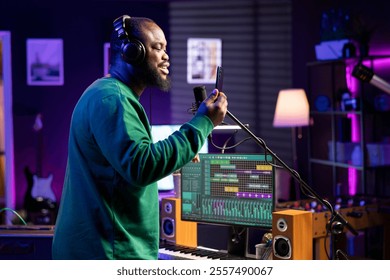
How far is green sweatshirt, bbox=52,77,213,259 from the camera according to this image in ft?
5.49

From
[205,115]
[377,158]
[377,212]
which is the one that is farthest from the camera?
[377,158]

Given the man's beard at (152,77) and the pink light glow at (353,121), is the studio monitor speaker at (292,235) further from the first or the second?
the pink light glow at (353,121)

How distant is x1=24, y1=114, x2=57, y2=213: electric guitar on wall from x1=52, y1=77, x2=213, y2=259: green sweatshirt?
13.8 ft

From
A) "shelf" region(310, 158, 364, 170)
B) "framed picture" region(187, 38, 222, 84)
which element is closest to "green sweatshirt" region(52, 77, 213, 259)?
"shelf" region(310, 158, 364, 170)

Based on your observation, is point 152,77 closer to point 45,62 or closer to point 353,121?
point 353,121

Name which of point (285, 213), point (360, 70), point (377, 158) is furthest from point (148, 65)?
point (377, 158)

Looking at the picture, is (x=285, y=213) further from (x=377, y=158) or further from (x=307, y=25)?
(x=307, y=25)

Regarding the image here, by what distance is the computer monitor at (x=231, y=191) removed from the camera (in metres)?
2.62

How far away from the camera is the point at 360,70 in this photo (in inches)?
178

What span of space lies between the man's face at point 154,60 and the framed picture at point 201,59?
4707mm

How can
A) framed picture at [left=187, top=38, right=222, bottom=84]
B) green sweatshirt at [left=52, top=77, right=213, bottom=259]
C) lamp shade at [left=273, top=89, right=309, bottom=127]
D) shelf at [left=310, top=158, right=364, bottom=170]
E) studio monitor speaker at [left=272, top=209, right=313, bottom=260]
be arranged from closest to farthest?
green sweatshirt at [left=52, top=77, right=213, bottom=259], studio monitor speaker at [left=272, top=209, right=313, bottom=260], shelf at [left=310, top=158, right=364, bottom=170], lamp shade at [left=273, top=89, right=309, bottom=127], framed picture at [left=187, top=38, right=222, bottom=84]

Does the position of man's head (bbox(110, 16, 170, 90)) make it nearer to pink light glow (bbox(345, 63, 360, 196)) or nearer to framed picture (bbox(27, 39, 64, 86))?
pink light glow (bbox(345, 63, 360, 196))

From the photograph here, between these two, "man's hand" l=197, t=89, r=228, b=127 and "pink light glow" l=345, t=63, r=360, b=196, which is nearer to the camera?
"man's hand" l=197, t=89, r=228, b=127
